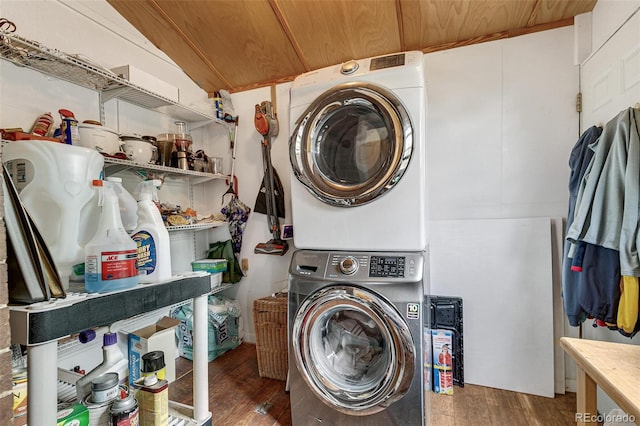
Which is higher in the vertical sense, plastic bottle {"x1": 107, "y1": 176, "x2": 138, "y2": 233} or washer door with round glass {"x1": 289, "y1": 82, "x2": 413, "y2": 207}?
washer door with round glass {"x1": 289, "y1": 82, "x2": 413, "y2": 207}

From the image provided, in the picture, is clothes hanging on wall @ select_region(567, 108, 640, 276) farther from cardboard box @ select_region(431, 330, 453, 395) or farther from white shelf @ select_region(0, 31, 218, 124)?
white shelf @ select_region(0, 31, 218, 124)

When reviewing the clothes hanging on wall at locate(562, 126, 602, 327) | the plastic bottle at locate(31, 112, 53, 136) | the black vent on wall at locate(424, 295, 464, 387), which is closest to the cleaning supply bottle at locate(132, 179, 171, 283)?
the plastic bottle at locate(31, 112, 53, 136)

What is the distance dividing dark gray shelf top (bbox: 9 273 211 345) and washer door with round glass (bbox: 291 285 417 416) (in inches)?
26.5

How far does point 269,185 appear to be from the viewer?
2.42 metres

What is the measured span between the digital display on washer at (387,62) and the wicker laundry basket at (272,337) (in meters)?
1.53

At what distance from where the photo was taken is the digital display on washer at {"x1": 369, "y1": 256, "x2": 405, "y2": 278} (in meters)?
1.31

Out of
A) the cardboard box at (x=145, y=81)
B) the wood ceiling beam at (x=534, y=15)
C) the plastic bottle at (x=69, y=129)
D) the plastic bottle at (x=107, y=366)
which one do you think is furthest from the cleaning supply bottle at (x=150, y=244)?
the wood ceiling beam at (x=534, y=15)

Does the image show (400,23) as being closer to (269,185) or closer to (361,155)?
(361,155)

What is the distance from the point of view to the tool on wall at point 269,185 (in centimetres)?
239

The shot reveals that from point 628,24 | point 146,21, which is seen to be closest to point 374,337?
point 628,24

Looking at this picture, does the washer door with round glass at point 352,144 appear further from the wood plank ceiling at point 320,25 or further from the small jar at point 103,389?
the small jar at point 103,389

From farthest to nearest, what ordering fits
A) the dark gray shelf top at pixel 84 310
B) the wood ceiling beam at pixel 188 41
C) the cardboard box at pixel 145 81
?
the wood ceiling beam at pixel 188 41 < the cardboard box at pixel 145 81 < the dark gray shelf top at pixel 84 310

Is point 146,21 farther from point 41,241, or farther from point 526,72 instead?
point 526,72

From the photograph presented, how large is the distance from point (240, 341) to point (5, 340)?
7.05 ft
